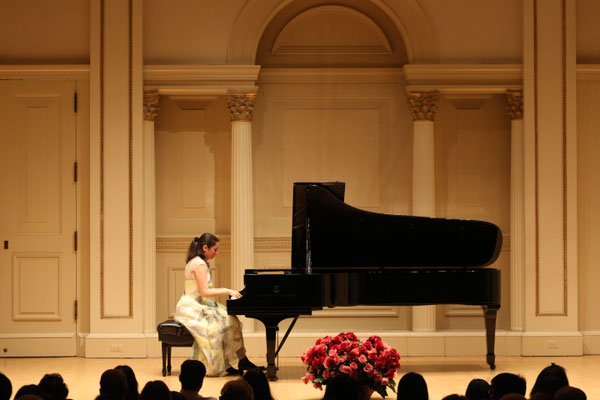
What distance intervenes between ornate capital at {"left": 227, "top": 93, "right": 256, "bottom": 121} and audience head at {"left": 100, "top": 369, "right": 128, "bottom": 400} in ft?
15.1

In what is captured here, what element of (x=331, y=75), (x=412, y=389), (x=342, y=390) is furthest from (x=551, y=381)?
(x=331, y=75)

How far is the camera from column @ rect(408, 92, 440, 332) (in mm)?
8242

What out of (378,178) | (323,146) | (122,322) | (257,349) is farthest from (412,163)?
(122,322)

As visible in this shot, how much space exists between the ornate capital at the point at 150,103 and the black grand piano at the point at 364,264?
204 centimetres

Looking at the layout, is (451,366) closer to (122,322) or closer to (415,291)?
(415,291)

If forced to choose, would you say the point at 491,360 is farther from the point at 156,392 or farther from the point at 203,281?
the point at 156,392

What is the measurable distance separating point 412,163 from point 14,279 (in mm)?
4084

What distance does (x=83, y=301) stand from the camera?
833 cm

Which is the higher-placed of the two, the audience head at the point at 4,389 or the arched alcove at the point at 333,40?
the arched alcove at the point at 333,40

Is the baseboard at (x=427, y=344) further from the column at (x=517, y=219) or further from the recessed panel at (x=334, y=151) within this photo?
the recessed panel at (x=334, y=151)

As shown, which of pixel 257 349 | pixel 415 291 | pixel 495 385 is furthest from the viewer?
pixel 257 349

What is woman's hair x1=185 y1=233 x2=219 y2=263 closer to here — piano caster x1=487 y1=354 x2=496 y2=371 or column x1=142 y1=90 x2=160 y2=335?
column x1=142 y1=90 x2=160 y2=335

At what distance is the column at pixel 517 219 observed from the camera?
27.0ft

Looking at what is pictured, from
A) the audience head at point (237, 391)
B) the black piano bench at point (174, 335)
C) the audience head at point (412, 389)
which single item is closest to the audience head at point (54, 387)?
the audience head at point (237, 391)
